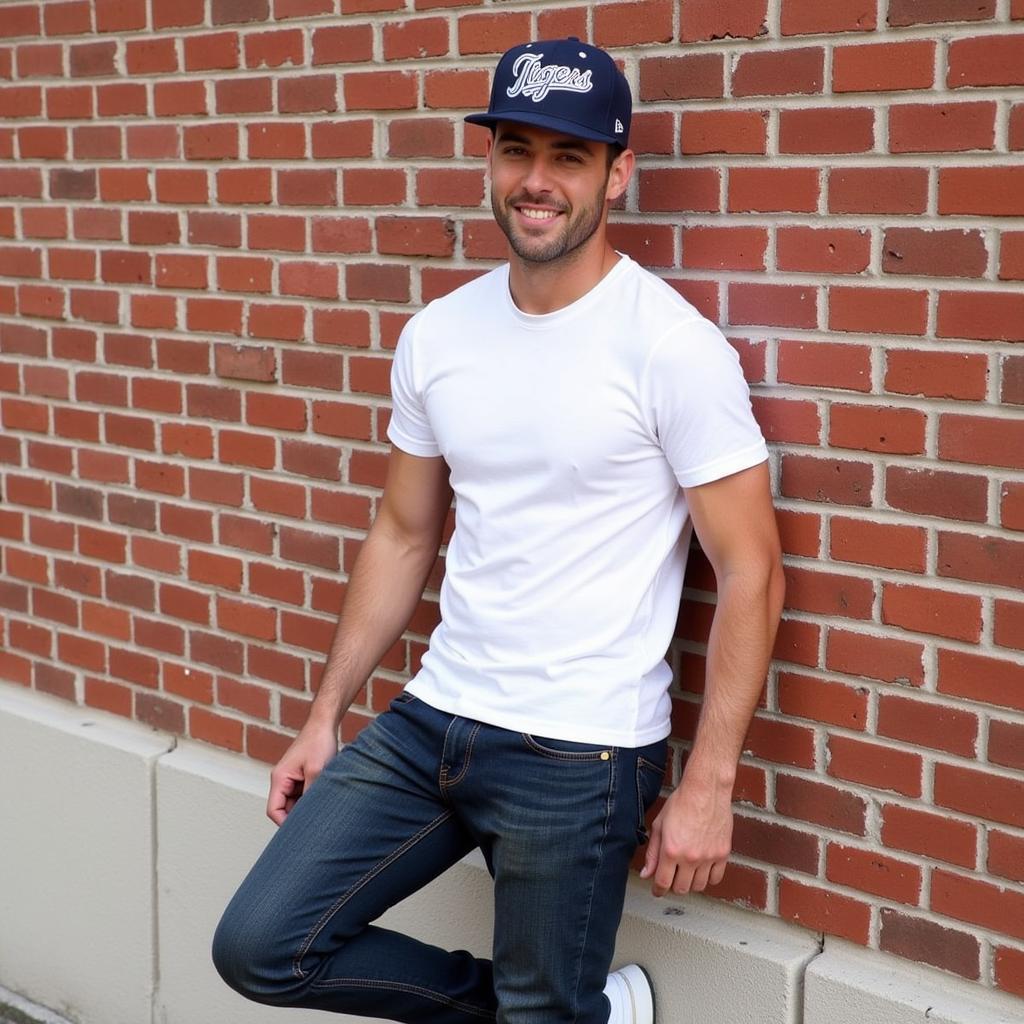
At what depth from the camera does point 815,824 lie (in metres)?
2.67

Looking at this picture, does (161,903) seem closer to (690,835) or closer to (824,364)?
(690,835)

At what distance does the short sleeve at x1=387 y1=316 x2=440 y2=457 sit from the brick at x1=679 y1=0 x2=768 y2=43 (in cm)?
73

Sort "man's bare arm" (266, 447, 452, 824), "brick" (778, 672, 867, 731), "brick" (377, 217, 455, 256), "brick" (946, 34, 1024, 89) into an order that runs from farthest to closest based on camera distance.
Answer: "brick" (377, 217, 455, 256) < "man's bare arm" (266, 447, 452, 824) < "brick" (778, 672, 867, 731) < "brick" (946, 34, 1024, 89)

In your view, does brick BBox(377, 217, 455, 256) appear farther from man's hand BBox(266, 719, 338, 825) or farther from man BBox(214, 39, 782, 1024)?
man's hand BBox(266, 719, 338, 825)

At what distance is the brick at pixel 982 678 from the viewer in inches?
94.8

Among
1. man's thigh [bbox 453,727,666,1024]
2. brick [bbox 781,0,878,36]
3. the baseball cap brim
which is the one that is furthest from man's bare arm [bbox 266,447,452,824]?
brick [bbox 781,0,878,36]

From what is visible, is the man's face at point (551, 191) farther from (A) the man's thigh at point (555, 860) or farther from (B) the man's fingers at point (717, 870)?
(B) the man's fingers at point (717, 870)

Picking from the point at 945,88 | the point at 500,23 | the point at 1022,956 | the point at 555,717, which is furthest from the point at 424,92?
the point at 1022,956

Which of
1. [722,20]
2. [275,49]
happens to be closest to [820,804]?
[722,20]

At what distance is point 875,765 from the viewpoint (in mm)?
2584

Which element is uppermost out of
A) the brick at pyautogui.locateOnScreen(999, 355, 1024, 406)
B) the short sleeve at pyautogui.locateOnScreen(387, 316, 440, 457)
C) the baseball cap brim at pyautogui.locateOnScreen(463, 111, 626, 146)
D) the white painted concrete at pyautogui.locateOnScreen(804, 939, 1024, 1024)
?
the baseball cap brim at pyautogui.locateOnScreen(463, 111, 626, 146)

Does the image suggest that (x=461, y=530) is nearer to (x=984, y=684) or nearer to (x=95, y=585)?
(x=984, y=684)

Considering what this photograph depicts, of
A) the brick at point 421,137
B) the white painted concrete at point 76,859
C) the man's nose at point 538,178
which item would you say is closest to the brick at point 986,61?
the man's nose at point 538,178

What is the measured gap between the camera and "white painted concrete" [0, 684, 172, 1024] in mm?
3832
